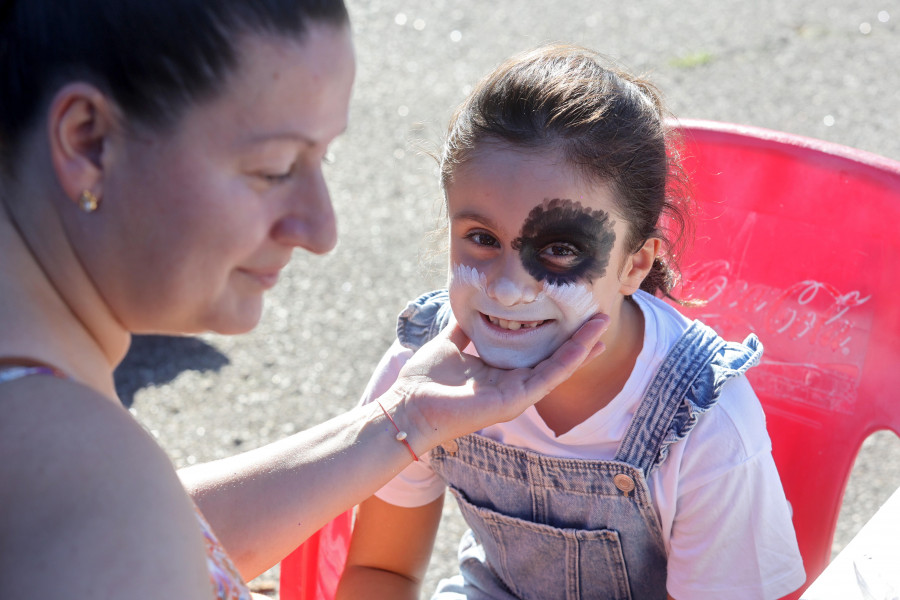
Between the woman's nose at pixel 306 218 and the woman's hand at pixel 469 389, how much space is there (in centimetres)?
54

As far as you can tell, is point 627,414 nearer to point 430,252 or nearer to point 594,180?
point 594,180

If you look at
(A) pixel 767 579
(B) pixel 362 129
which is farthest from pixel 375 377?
(B) pixel 362 129

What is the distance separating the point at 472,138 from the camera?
1.56 meters

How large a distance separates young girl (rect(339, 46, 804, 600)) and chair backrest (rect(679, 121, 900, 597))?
224mm

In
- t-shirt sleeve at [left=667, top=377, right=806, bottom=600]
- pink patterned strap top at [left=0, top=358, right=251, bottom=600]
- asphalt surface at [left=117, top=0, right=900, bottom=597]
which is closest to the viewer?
pink patterned strap top at [left=0, top=358, right=251, bottom=600]

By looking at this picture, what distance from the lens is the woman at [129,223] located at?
83 cm

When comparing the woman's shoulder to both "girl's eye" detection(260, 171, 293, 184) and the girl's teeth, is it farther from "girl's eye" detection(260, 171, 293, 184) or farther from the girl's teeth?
the girl's teeth

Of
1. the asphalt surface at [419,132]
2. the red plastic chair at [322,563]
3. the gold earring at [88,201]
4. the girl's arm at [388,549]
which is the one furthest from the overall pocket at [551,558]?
the gold earring at [88,201]

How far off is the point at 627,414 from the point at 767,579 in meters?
0.34

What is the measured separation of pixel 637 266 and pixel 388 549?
734 mm

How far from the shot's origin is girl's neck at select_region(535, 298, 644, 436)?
5.27 ft

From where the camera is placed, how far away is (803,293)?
1.87 meters

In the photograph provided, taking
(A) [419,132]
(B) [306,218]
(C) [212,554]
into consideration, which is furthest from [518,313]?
(A) [419,132]

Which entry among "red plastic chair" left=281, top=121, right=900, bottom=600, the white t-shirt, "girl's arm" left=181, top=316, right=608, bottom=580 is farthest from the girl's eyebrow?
"red plastic chair" left=281, top=121, right=900, bottom=600
